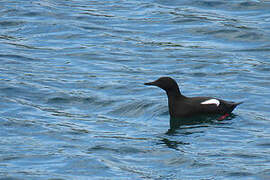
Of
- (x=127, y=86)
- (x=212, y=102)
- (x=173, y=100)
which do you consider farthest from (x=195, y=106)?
(x=127, y=86)

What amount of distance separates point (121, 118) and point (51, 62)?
4.44 metres

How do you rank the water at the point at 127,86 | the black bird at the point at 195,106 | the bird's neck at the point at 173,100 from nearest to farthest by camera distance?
1. the water at the point at 127,86
2. the black bird at the point at 195,106
3. the bird's neck at the point at 173,100

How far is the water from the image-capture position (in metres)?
10.6

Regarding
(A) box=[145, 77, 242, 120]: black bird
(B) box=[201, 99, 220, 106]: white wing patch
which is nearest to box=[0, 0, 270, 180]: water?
(A) box=[145, 77, 242, 120]: black bird

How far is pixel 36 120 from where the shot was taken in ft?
42.6

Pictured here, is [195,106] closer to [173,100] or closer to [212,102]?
[212,102]

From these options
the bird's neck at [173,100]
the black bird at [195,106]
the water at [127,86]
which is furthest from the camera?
the bird's neck at [173,100]

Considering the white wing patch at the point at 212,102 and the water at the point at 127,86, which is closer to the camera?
the water at the point at 127,86

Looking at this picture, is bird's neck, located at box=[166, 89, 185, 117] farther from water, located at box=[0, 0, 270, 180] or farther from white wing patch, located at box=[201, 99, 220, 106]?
white wing patch, located at box=[201, 99, 220, 106]

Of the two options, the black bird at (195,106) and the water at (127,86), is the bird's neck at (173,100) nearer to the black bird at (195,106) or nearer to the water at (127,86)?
the black bird at (195,106)

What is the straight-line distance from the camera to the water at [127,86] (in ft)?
34.7

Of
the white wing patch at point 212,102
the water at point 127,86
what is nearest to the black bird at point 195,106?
the white wing patch at point 212,102

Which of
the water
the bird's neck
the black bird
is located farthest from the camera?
the bird's neck

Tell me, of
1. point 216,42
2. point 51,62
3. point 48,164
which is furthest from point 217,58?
point 48,164
